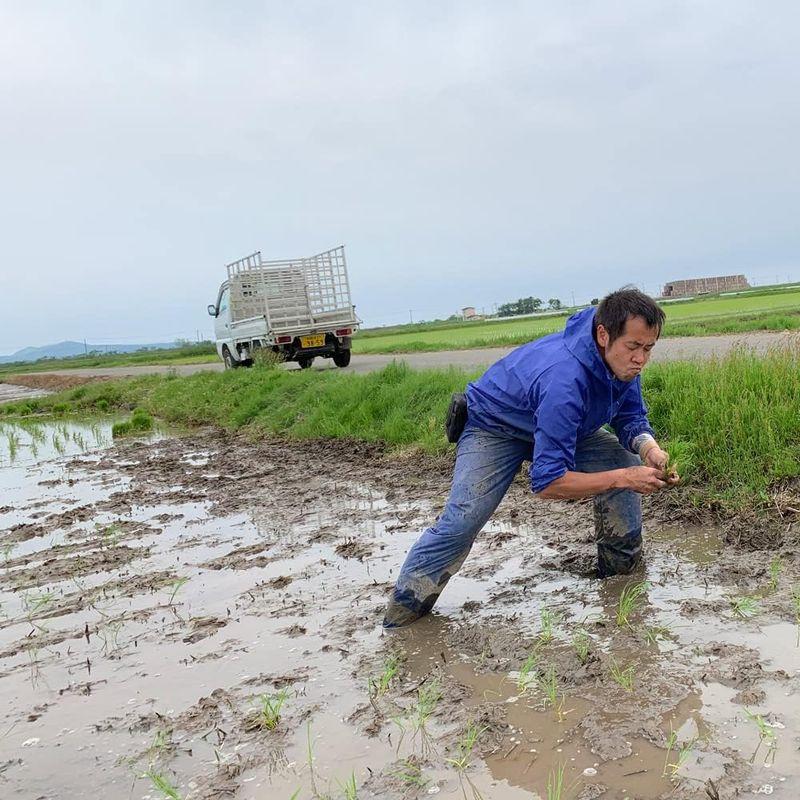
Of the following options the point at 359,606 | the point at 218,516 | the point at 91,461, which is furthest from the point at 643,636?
the point at 91,461

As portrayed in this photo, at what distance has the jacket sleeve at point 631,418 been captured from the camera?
4.05 metres

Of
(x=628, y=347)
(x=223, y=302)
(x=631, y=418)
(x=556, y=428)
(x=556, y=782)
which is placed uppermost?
(x=223, y=302)

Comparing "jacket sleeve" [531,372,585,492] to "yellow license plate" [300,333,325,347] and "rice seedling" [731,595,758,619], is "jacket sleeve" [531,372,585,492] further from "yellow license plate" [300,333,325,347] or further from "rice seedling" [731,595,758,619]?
"yellow license plate" [300,333,325,347]

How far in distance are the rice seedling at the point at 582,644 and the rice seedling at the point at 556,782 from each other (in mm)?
712

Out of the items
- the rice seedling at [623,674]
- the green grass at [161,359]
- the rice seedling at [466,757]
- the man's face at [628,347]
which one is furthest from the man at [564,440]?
the green grass at [161,359]

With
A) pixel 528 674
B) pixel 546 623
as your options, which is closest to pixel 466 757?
pixel 528 674

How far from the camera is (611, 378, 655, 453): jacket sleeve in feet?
13.3

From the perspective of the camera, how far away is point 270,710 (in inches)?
118

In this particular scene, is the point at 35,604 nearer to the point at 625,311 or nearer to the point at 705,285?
the point at 625,311

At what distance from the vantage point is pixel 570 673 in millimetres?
3098

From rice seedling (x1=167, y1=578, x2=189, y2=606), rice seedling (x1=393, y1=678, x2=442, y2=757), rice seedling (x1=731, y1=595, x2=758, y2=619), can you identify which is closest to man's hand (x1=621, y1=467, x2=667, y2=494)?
rice seedling (x1=731, y1=595, x2=758, y2=619)

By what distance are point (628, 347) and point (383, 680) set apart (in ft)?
5.51

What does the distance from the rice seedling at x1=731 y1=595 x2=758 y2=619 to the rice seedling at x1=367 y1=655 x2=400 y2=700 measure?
150cm

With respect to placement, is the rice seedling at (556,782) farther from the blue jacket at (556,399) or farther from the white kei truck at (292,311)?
the white kei truck at (292,311)
